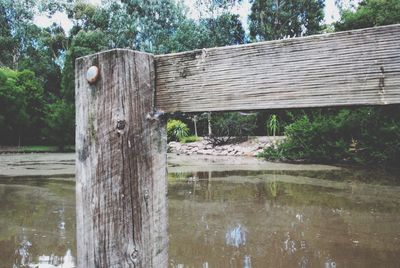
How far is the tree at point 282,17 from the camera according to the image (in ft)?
80.1

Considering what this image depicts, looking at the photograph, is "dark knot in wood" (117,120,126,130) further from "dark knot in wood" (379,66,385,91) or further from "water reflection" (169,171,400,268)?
"water reflection" (169,171,400,268)

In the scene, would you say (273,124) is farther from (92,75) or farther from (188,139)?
(92,75)

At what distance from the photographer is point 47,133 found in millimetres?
18062

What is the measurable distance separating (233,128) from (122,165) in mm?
17252

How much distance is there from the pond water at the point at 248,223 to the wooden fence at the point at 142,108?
7.67ft

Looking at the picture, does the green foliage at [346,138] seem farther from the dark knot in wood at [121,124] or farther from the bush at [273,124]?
the dark knot in wood at [121,124]

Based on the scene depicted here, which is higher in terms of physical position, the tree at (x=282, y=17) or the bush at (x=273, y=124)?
the tree at (x=282, y=17)

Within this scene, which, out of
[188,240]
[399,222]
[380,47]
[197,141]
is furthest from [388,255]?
[197,141]

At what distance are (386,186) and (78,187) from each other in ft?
25.1

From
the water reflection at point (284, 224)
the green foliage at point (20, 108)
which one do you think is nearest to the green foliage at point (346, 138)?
the water reflection at point (284, 224)

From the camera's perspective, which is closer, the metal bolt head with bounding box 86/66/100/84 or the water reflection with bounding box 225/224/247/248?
the metal bolt head with bounding box 86/66/100/84

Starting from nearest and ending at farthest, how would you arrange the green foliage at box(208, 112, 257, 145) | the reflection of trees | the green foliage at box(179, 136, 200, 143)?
the reflection of trees → the green foliage at box(208, 112, 257, 145) → the green foliage at box(179, 136, 200, 143)

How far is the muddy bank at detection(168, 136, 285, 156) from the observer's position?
617 inches

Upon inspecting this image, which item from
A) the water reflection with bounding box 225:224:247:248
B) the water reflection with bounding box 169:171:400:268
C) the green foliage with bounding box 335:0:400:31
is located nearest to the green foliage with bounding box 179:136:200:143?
the green foliage with bounding box 335:0:400:31
